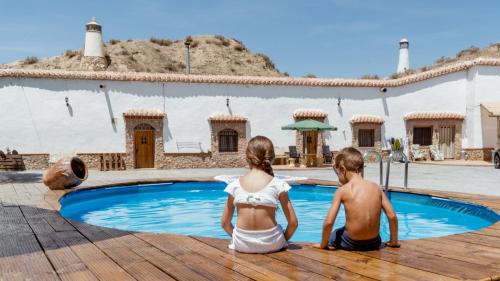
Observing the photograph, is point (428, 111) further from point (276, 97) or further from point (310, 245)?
point (310, 245)

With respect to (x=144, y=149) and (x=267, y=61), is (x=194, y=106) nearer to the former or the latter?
(x=144, y=149)

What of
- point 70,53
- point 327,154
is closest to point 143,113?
point 327,154

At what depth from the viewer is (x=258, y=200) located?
11.3 feet

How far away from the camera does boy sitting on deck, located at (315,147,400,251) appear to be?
3572 millimetres

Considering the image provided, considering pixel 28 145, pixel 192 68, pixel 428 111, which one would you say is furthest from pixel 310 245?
pixel 192 68

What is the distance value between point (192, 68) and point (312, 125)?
2851 centimetres

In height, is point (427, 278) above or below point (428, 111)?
below

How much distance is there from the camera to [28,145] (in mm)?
16859

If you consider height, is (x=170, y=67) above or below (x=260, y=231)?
above

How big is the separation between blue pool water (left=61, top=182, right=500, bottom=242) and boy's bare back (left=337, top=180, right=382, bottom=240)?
3540 millimetres

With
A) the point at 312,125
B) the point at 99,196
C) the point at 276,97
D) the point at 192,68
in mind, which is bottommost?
the point at 99,196

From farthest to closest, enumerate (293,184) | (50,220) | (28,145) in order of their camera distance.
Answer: (28,145) < (293,184) < (50,220)

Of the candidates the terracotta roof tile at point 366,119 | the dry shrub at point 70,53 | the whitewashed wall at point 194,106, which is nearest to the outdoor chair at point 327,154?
the whitewashed wall at point 194,106

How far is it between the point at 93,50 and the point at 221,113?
42.3ft
